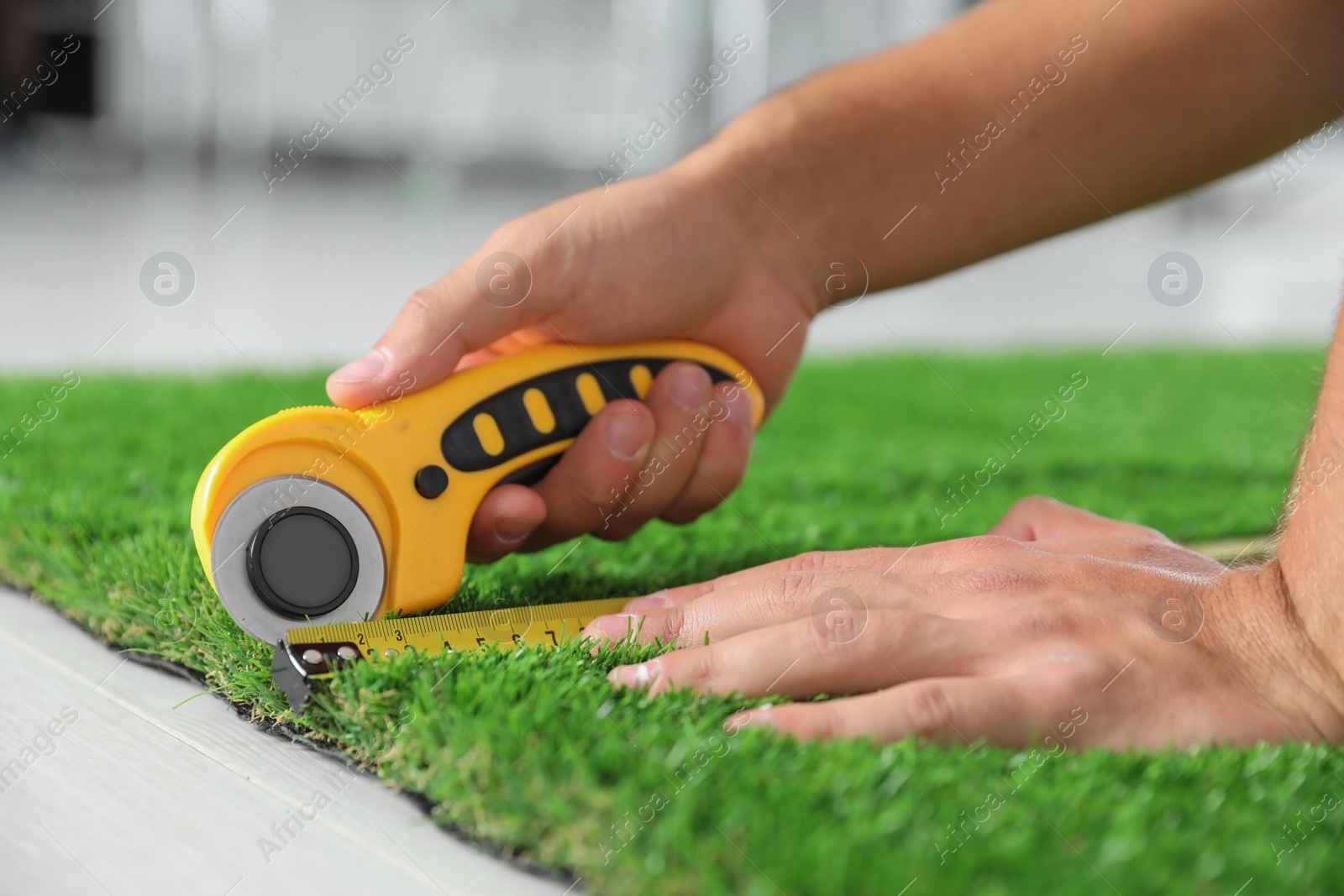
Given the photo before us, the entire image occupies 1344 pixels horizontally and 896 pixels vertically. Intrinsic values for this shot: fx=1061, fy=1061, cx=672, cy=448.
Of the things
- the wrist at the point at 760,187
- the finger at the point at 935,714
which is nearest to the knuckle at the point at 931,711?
the finger at the point at 935,714

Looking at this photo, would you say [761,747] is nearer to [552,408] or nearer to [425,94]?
[552,408]

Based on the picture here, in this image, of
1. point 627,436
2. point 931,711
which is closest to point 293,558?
point 627,436

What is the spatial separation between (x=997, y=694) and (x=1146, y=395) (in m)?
3.50

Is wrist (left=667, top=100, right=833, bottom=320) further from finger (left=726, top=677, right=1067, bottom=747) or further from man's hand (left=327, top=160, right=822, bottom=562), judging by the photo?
finger (left=726, top=677, right=1067, bottom=747)

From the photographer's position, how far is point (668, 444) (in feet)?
5.43

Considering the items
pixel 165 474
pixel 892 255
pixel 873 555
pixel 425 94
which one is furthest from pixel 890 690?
pixel 425 94

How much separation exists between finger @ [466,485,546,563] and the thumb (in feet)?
0.61

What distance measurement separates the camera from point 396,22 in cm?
1166

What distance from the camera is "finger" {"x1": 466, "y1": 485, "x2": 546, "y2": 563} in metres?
1.46

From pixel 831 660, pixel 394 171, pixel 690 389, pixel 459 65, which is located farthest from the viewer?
pixel 394 171

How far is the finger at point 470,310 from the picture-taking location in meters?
1.38

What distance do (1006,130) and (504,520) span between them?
1.03 metres

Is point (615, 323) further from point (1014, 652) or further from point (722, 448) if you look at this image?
point (1014, 652)

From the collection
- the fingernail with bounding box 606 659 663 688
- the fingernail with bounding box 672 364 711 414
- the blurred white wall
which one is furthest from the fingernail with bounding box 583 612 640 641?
the blurred white wall
